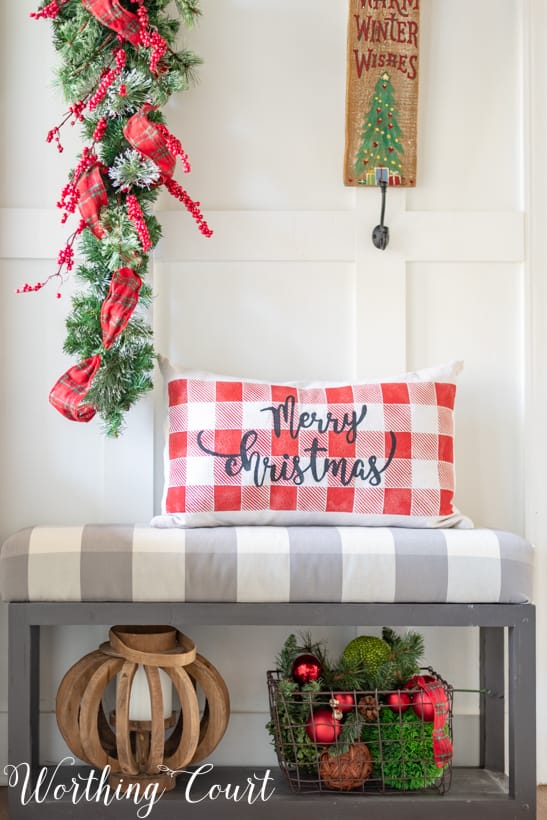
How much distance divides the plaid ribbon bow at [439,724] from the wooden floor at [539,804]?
0.91 feet

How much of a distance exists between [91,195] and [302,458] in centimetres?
74

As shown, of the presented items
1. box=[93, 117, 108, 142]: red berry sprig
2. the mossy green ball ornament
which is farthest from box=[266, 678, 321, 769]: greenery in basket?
box=[93, 117, 108, 142]: red berry sprig

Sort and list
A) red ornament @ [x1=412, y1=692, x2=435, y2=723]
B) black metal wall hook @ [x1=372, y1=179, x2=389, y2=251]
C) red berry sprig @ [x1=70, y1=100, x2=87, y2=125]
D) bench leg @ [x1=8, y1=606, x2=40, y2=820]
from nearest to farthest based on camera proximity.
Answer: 1. bench leg @ [x1=8, y1=606, x2=40, y2=820]
2. red ornament @ [x1=412, y1=692, x2=435, y2=723]
3. red berry sprig @ [x1=70, y1=100, x2=87, y2=125]
4. black metal wall hook @ [x1=372, y1=179, x2=389, y2=251]

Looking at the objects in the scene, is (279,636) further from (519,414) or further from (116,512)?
(519,414)

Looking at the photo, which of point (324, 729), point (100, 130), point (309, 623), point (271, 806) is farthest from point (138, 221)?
point (271, 806)

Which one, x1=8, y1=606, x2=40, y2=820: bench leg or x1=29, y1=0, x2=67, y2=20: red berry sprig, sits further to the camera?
x1=29, y1=0, x2=67, y2=20: red berry sprig

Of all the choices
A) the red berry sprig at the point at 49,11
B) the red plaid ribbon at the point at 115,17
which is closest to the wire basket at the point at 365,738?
the red plaid ribbon at the point at 115,17

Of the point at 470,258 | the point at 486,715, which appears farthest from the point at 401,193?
the point at 486,715

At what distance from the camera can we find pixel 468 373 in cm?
214

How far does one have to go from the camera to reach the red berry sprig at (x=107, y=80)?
1843 mm

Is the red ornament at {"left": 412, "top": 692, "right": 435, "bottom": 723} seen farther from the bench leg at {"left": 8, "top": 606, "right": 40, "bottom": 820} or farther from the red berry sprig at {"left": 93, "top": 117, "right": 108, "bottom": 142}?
the red berry sprig at {"left": 93, "top": 117, "right": 108, "bottom": 142}

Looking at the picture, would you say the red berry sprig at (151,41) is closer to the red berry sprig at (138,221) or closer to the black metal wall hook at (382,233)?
the red berry sprig at (138,221)

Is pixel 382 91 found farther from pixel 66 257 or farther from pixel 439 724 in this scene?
pixel 439 724

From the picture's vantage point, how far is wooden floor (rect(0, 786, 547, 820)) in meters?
1.87
